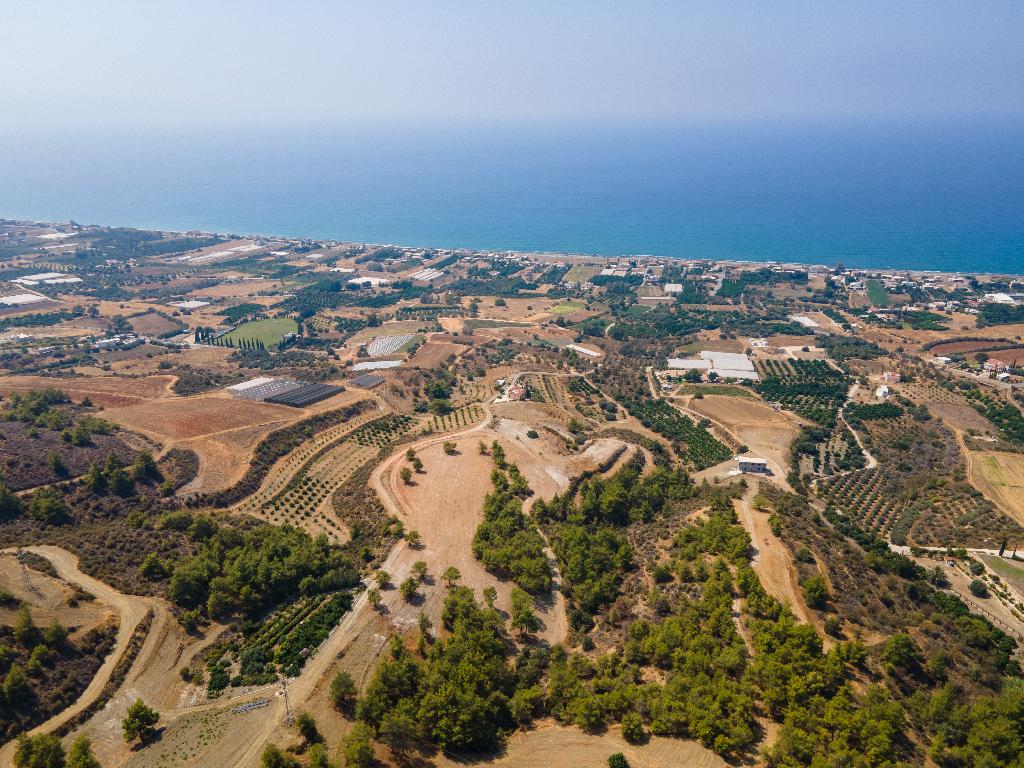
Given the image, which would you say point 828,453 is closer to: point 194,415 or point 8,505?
point 194,415

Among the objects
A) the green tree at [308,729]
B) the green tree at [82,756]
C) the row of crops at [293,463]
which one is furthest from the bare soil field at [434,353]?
the green tree at [82,756]

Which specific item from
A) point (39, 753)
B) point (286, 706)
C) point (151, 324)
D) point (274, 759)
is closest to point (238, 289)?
point (151, 324)

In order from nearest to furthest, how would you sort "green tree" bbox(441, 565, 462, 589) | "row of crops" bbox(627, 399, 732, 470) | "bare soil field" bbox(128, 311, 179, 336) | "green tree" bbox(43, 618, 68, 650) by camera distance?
"green tree" bbox(43, 618, 68, 650)
"green tree" bbox(441, 565, 462, 589)
"row of crops" bbox(627, 399, 732, 470)
"bare soil field" bbox(128, 311, 179, 336)

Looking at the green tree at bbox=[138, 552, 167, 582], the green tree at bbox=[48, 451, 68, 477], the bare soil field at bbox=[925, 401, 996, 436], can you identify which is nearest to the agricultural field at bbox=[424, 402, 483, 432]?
the green tree at bbox=[138, 552, 167, 582]

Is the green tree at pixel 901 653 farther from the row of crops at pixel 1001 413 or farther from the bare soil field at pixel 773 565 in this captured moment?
the row of crops at pixel 1001 413

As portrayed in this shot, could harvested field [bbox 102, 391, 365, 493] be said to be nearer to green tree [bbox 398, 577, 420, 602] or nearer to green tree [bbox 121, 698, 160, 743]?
green tree [bbox 398, 577, 420, 602]

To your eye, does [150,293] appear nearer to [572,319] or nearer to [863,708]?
[572,319]

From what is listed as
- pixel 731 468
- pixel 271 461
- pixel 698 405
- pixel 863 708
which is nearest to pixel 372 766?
pixel 863 708
